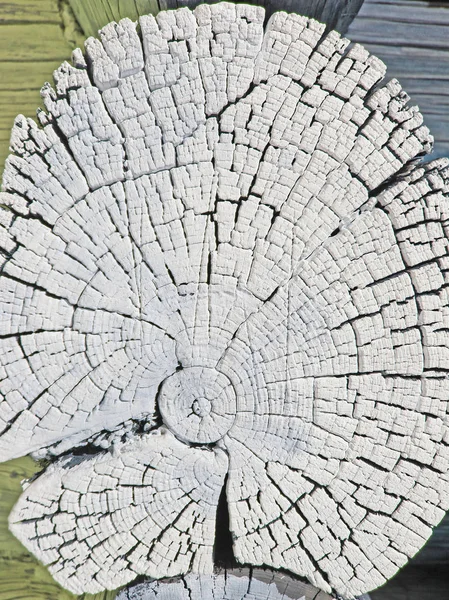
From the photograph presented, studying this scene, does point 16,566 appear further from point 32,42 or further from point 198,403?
point 32,42

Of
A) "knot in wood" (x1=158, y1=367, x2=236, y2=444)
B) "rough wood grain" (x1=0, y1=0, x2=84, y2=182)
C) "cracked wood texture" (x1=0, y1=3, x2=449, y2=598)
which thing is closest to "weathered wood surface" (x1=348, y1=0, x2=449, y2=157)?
"cracked wood texture" (x1=0, y1=3, x2=449, y2=598)

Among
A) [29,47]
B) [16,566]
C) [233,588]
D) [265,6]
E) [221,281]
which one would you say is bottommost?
[16,566]

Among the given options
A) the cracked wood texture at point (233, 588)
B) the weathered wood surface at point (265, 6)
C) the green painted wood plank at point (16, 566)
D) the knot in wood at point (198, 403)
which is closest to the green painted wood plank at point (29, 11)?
the weathered wood surface at point (265, 6)

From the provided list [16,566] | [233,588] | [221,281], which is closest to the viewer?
[221,281]

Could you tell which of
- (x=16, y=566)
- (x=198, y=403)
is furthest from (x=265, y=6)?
(x=16, y=566)

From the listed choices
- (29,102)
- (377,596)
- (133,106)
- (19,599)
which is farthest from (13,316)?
(377,596)

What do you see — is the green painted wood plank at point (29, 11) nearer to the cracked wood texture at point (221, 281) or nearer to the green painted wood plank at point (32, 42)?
the green painted wood plank at point (32, 42)

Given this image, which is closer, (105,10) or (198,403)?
(198,403)

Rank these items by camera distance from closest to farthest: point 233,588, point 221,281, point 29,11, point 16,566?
1. point 221,281
2. point 233,588
3. point 29,11
4. point 16,566

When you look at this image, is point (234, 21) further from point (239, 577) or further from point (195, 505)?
point (239, 577)
